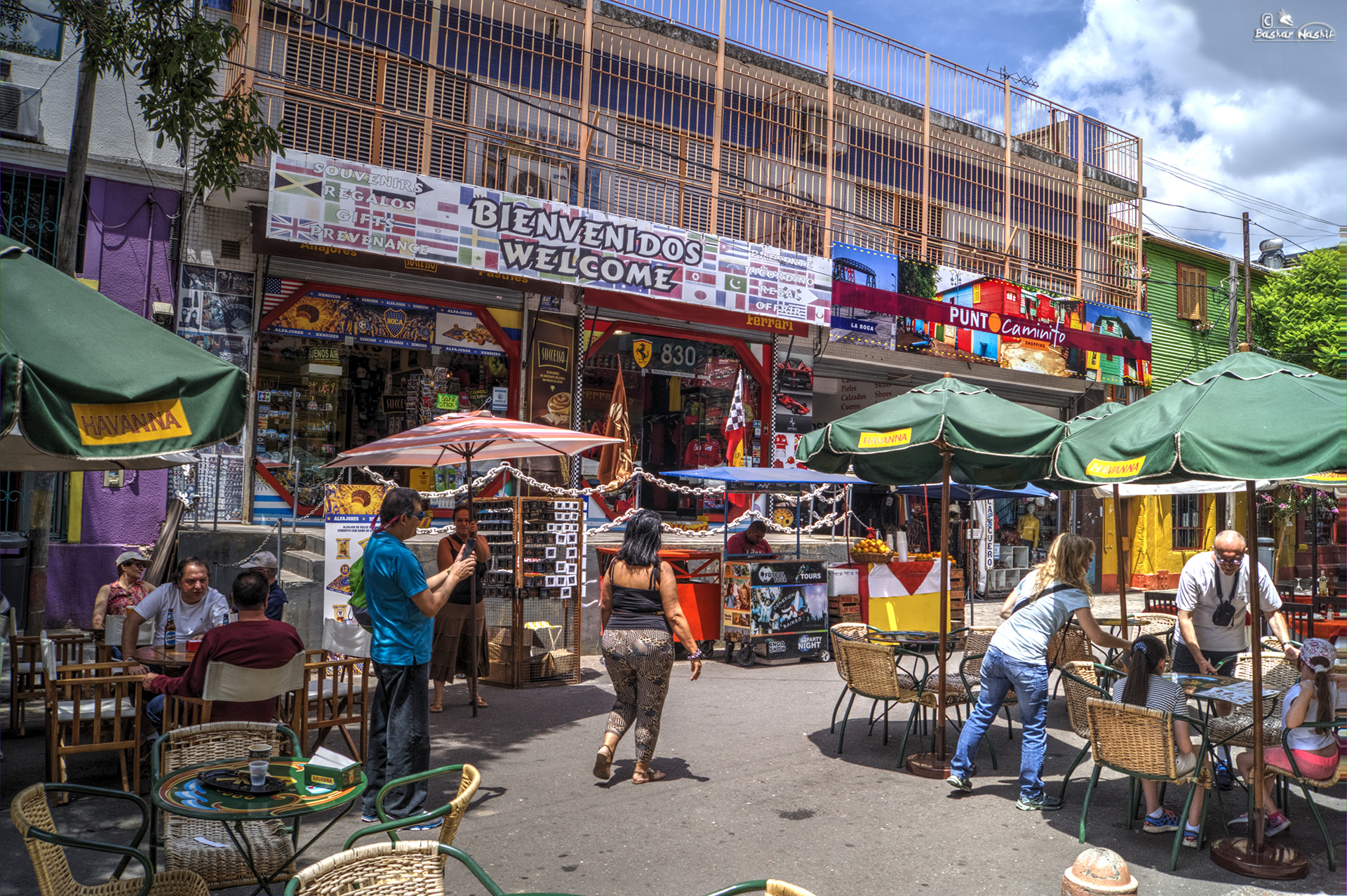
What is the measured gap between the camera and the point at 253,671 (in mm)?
5020

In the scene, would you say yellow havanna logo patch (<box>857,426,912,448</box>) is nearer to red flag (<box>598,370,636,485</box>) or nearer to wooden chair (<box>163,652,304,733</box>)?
wooden chair (<box>163,652,304,733</box>)

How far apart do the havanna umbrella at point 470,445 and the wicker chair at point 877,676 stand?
281cm

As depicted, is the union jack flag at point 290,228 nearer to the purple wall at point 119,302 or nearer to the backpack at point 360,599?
the purple wall at point 119,302

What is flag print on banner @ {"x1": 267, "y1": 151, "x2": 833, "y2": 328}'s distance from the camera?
11930 millimetres

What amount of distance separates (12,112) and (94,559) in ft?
17.7

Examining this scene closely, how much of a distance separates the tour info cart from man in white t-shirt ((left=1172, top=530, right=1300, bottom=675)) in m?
4.76

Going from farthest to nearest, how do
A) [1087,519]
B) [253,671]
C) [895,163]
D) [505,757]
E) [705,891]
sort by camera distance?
[1087,519] < [895,163] < [505,757] < [253,671] < [705,891]

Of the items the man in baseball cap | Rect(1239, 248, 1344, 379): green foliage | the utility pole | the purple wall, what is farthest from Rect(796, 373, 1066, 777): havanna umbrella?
Rect(1239, 248, 1344, 379): green foliage

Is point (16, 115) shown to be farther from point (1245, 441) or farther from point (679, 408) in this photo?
point (1245, 441)

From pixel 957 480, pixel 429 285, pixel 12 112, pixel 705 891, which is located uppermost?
pixel 12 112

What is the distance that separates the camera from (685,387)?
56.2ft

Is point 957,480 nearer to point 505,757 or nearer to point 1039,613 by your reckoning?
point 1039,613

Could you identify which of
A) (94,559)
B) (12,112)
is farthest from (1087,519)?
(12,112)

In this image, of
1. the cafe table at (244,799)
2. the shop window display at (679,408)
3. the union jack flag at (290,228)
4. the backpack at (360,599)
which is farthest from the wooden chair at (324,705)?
the shop window display at (679,408)
